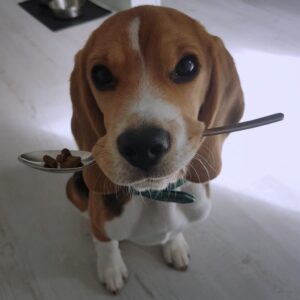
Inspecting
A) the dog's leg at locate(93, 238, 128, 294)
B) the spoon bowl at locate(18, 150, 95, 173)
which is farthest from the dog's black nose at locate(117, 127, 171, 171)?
the dog's leg at locate(93, 238, 128, 294)

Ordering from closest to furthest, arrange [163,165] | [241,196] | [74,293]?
[163,165] < [74,293] < [241,196]

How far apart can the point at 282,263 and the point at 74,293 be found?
0.65m

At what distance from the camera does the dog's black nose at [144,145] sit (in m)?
0.68

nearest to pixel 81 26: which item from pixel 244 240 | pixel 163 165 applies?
pixel 244 240

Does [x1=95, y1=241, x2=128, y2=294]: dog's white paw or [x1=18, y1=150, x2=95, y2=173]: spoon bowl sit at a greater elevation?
[x1=18, y1=150, x2=95, y2=173]: spoon bowl

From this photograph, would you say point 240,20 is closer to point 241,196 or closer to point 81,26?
point 81,26

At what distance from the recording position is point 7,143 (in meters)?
1.72

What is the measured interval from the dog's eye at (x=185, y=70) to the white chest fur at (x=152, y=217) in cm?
34

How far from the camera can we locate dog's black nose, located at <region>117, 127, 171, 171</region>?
0.68 meters

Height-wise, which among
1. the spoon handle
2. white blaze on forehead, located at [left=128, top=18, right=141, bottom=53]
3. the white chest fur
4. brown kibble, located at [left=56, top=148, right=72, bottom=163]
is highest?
white blaze on forehead, located at [left=128, top=18, right=141, bottom=53]

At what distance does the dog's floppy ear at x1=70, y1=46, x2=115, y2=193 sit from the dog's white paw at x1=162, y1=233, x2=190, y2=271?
0.41 meters

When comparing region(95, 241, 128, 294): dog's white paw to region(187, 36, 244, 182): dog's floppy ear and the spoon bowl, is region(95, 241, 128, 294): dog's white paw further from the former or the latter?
region(187, 36, 244, 182): dog's floppy ear

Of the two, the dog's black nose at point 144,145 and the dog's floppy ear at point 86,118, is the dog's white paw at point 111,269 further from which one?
the dog's black nose at point 144,145

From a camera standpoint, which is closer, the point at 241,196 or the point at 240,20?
the point at 241,196
